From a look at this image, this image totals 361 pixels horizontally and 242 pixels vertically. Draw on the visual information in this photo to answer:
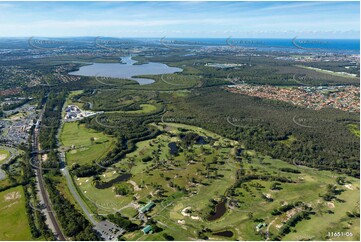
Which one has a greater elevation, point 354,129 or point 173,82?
point 173,82

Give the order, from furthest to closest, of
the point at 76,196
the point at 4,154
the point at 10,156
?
the point at 4,154
the point at 10,156
the point at 76,196

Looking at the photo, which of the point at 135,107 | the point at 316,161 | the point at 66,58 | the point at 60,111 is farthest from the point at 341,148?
the point at 66,58

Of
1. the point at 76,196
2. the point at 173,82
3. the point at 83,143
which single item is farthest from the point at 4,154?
the point at 173,82

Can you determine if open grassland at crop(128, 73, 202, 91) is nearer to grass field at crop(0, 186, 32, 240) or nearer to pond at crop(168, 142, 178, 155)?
pond at crop(168, 142, 178, 155)

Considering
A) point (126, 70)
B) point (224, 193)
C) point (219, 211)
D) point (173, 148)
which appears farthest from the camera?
point (126, 70)

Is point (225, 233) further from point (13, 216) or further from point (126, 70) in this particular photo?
point (126, 70)

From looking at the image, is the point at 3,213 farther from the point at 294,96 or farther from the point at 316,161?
the point at 294,96

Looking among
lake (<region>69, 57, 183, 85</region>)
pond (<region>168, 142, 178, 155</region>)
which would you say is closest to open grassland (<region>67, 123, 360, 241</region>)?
pond (<region>168, 142, 178, 155</region>)
